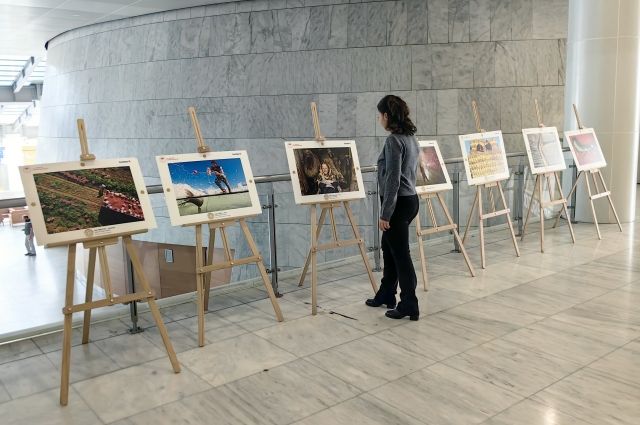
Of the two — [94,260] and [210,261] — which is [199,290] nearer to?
[210,261]

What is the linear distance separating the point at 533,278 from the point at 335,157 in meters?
2.34

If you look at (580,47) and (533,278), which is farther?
(580,47)

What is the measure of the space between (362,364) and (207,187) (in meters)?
1.74

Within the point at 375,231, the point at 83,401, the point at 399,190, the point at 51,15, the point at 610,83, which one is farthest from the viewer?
the point at 51,15

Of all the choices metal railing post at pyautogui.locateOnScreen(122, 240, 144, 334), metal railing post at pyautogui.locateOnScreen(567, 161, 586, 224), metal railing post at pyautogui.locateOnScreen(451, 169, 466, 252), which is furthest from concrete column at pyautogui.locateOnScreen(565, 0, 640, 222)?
metal railing post at pyautogui.locateOnScreen(122, 240, 144, 334)

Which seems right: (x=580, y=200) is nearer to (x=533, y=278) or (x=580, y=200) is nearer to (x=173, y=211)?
(x=533, y=278)

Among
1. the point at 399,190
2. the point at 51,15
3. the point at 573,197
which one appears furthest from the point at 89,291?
the point at 51,15

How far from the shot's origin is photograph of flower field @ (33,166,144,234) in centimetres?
362

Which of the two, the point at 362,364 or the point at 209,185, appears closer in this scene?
the point at 362,364

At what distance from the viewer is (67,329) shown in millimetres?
3490

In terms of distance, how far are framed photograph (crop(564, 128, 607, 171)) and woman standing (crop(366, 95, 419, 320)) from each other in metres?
3.97

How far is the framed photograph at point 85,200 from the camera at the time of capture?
3.58m

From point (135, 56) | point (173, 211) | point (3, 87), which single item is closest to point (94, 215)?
point (173, 211)

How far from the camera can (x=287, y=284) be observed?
5.76 metres
